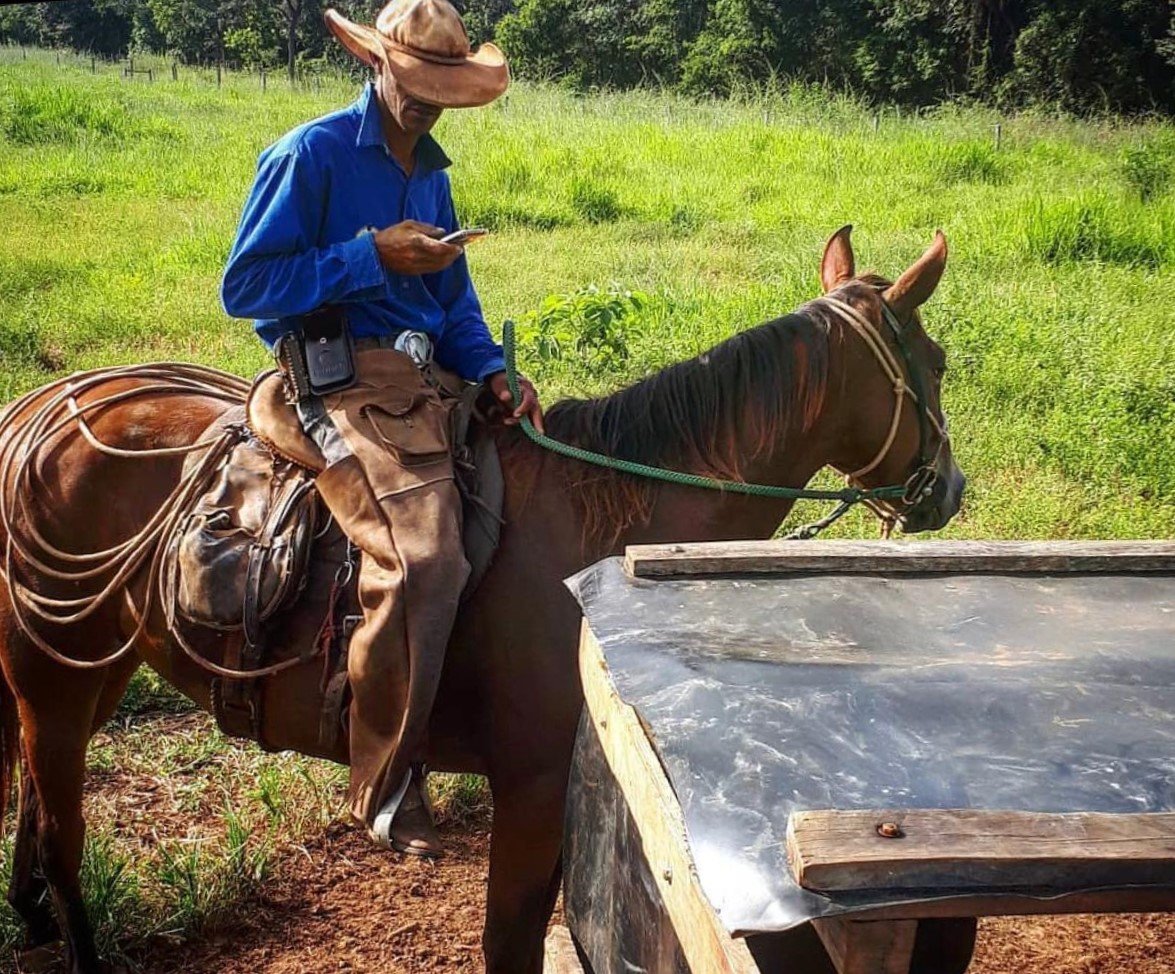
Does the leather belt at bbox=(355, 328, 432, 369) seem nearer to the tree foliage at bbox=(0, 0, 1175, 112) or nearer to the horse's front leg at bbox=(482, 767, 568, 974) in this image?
the horse's front leg at bbox=(482, 767, 568, 974)

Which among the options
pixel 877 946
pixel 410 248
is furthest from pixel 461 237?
pixel 877 946

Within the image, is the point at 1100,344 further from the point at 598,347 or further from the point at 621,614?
the point at 621,614

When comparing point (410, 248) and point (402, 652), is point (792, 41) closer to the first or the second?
point (410, 248)

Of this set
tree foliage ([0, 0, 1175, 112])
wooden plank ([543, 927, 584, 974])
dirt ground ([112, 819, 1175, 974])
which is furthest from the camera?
tree foliage ([0, 0, 1175, 112])

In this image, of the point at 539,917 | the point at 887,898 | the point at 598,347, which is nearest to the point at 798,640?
the point at 887,898

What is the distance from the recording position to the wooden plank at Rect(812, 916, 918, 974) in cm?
138

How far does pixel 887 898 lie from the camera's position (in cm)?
128

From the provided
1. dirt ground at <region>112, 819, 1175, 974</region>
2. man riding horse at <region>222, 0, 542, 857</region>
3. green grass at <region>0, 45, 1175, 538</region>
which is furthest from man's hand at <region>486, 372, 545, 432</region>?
green grass at <region>0, 45, 1175, 538</region>

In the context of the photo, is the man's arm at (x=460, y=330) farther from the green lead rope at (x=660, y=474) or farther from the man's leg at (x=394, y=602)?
the man's leg at (x=394, y=602)

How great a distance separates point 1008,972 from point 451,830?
1866 mm

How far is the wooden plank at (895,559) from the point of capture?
222 cm

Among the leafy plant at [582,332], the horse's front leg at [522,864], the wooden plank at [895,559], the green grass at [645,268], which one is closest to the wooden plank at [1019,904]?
the wooden plank at [895,559]

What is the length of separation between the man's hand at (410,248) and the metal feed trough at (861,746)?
0.98 m

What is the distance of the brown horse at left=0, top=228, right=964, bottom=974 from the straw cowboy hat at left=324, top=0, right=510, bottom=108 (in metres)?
0.85
